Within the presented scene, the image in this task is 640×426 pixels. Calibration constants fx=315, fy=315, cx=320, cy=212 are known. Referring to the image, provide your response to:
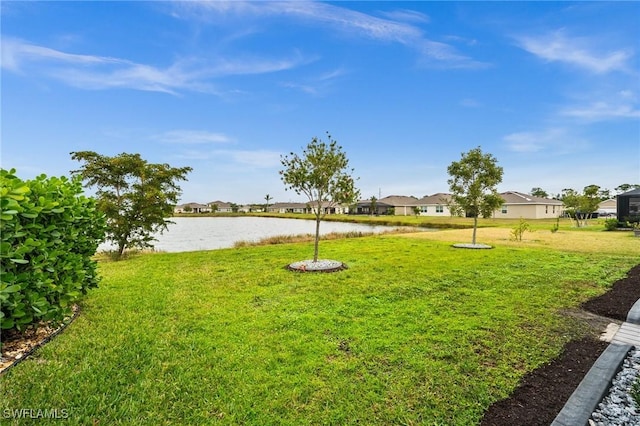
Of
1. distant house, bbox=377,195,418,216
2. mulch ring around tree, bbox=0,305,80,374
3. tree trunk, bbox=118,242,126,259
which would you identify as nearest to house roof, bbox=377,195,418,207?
distant house, bbox=377,195,418,216

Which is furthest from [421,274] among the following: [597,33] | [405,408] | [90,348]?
[597,33]

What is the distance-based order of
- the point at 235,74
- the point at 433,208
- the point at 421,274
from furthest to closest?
1. the point at 433,208
2. the point at 235,74
3. the point at 421,274

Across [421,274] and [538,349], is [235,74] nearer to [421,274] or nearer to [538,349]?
[421,274]

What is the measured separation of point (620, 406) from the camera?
2631 mm

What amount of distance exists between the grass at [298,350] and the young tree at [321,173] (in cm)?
296

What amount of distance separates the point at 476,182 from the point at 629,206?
20.6 m

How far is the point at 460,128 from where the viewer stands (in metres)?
22.3

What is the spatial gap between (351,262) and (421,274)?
8.19ft

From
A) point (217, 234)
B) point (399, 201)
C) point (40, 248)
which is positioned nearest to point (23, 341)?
point (40, 248)

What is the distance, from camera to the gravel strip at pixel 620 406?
7.99 feet

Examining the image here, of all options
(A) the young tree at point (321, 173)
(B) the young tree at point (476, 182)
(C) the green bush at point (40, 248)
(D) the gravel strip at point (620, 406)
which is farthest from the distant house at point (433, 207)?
(C) the green bush at point (40, 248)

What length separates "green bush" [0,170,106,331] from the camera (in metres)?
2.68

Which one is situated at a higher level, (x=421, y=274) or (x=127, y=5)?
(x=127, y=5)

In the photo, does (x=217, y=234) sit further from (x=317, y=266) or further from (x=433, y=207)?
(x=433, y=207)
